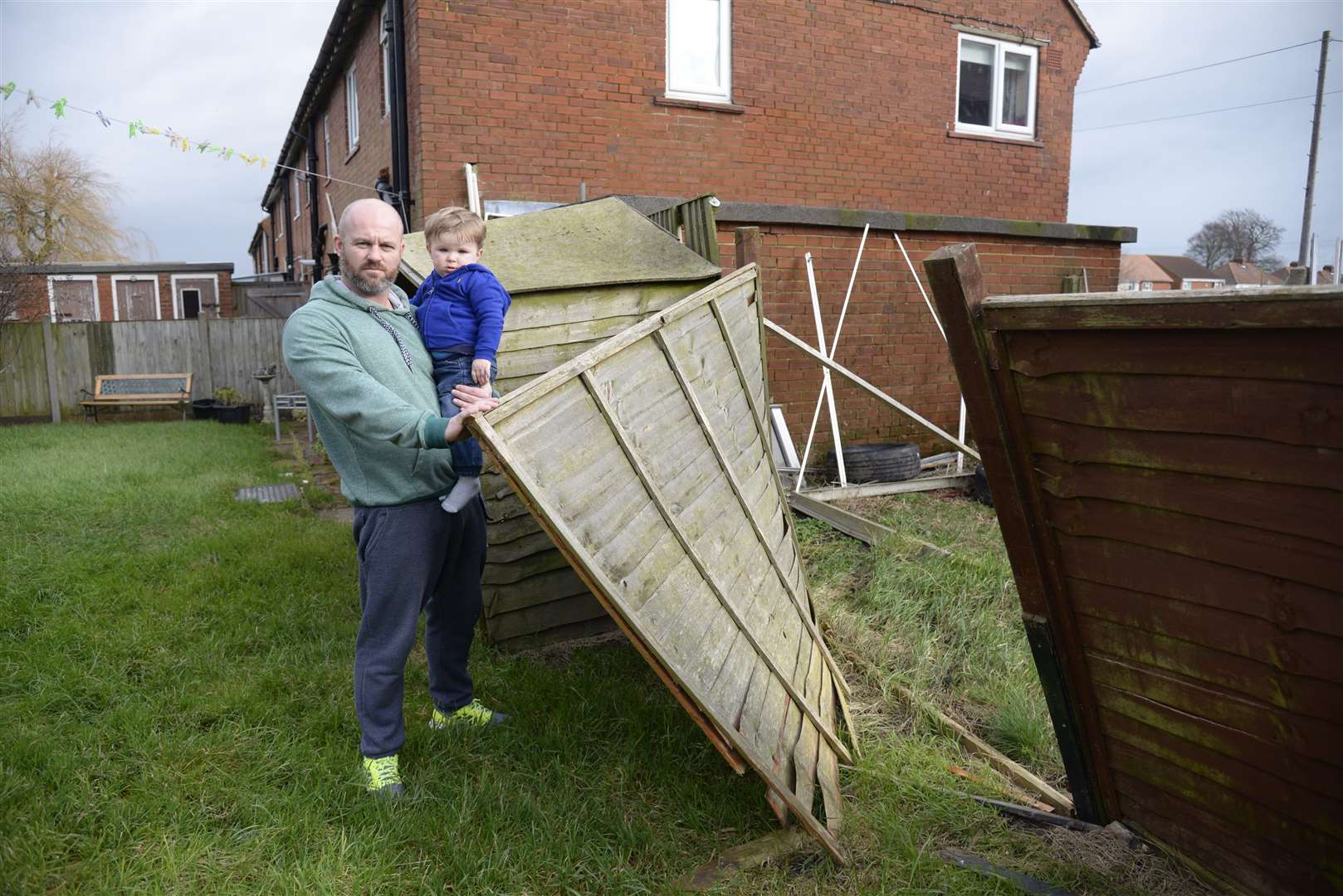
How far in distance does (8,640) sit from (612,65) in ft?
24.9

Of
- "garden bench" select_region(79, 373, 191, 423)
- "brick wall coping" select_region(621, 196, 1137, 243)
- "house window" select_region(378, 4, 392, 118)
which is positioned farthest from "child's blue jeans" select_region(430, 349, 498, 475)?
"garden bench" select_region(79, 373, 191, 423)

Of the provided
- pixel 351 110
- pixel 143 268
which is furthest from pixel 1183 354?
pixel 143 268

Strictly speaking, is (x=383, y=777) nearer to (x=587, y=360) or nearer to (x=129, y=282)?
(x=587, y=360)

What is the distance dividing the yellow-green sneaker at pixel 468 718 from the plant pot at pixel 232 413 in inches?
489

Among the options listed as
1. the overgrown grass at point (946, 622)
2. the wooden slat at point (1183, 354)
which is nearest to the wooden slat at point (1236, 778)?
the wooden slat at point (1183, 354)

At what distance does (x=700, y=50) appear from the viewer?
32.8 ft

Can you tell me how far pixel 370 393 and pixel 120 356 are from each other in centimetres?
1560

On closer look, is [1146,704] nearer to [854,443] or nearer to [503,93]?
[854,443]

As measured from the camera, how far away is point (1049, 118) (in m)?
12.5

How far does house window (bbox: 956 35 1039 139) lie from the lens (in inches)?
471

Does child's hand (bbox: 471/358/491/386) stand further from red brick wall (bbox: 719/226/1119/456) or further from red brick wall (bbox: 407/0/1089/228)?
red brick wall (bbox: 407/0/1089/228)

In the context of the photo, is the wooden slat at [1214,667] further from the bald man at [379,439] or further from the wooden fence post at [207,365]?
the wooden fence post at [207,365]

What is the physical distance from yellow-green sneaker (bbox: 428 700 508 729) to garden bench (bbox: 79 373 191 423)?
1344 cm

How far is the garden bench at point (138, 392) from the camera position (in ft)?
48.1
